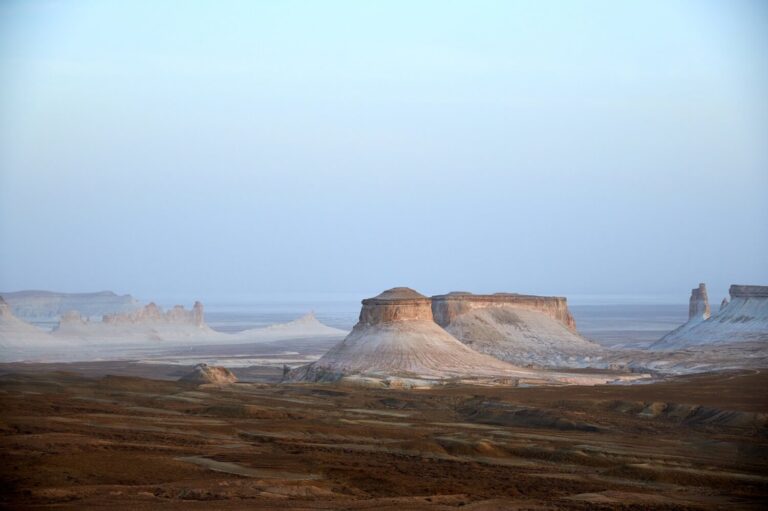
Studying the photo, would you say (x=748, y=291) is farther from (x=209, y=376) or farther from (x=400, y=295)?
(x=209, y=376)

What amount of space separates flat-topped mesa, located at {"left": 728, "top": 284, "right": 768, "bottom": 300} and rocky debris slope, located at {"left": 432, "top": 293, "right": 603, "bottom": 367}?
11477 millimetres

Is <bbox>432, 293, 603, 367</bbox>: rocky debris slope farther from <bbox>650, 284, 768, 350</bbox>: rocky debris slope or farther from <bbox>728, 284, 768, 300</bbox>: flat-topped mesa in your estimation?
<bbox>728, 284, 768, 300</bbox>: flat-topped mesa

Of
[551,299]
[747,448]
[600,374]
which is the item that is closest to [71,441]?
[747,448]

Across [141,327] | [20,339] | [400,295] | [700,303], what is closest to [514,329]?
[400,295]

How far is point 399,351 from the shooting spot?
57.3 m

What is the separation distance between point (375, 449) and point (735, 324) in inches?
2136

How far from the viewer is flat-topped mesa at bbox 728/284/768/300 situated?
3049 inches

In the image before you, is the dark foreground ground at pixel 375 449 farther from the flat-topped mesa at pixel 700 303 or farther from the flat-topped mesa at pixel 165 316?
the flat-topped mesa at pixel 165 316

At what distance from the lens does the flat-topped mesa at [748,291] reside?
77438mm

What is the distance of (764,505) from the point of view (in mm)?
22359

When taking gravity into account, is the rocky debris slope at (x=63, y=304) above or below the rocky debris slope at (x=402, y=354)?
above

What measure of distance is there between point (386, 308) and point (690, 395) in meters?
19.1

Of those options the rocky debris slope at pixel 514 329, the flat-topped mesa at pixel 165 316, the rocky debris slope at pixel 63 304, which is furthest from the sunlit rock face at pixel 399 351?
the rocky debris slope at pixel 63 304

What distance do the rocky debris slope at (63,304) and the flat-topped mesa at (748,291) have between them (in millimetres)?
100426
